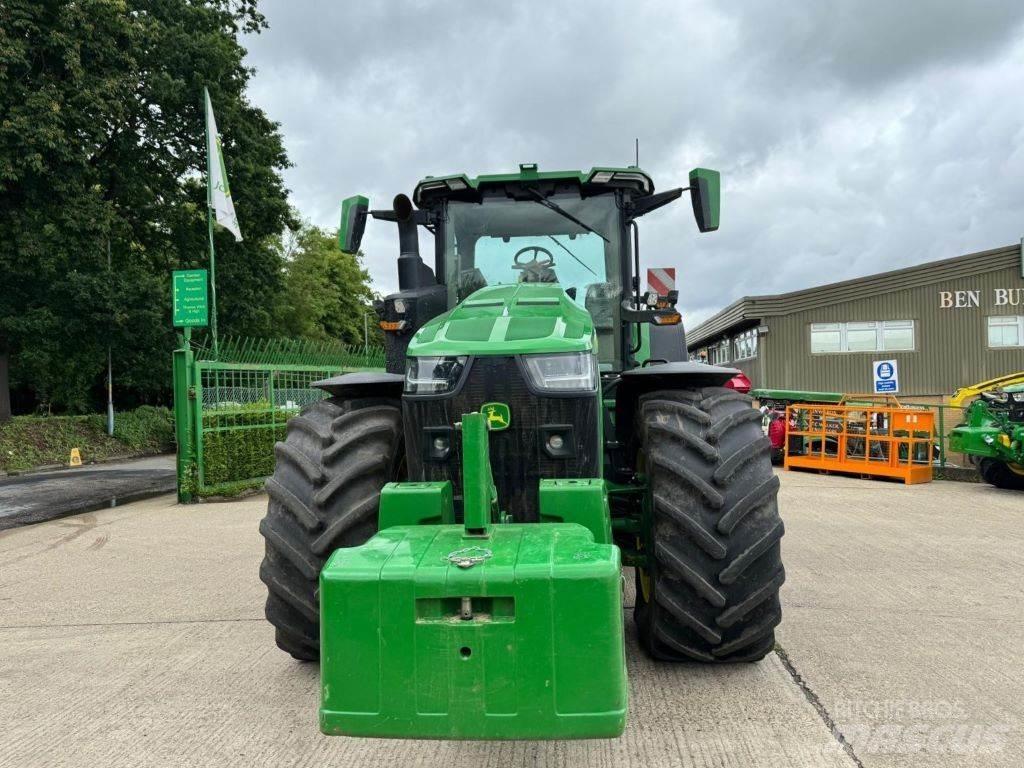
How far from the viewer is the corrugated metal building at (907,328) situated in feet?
71.2

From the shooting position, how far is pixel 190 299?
37.2 ft

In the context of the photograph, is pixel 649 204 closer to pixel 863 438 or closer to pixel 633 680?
pixel 633 680

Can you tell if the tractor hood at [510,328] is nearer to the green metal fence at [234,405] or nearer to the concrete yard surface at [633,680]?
the concrete yard surface at [633,680]

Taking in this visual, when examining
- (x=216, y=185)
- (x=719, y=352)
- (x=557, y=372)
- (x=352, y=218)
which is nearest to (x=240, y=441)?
(x=216, y=185)

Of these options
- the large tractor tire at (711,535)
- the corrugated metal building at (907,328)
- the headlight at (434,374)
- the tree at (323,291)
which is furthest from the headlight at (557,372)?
the tree at (323,291)

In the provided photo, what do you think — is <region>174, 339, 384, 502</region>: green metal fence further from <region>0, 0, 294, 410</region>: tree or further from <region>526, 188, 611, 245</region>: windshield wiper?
<region>0, 0, 294, 410</region>: tree

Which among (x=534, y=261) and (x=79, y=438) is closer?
(x=534, y=261)

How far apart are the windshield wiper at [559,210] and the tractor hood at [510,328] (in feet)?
2.86

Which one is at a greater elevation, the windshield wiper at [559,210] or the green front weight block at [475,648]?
the windshield wiper at [559,210]

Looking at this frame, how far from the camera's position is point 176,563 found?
266 inches

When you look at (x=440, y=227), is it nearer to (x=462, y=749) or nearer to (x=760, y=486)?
(x=760, y=486)

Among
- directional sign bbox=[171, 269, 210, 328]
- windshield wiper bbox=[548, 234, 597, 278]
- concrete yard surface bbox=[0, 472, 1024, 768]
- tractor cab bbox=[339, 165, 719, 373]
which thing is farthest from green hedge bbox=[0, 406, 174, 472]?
windshield wiper bbox=[548, 234, 597, 278]

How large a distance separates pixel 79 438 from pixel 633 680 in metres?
19.6

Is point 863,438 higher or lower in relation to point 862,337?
lower
